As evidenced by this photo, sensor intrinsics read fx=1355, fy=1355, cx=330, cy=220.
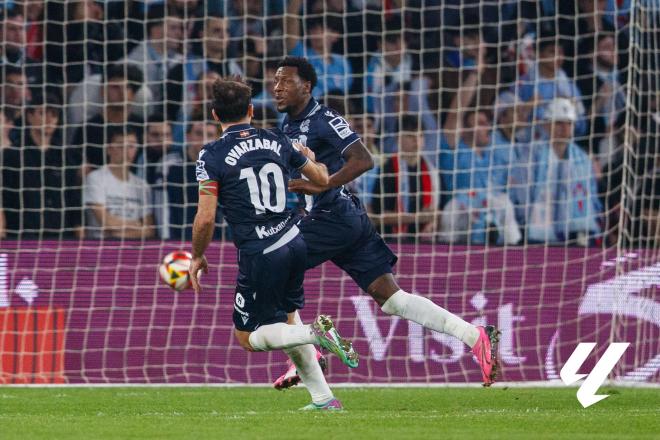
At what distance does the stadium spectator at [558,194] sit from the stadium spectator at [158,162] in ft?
11.6

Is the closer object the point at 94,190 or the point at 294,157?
the point at 294,157

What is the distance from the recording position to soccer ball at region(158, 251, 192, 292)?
10195mm

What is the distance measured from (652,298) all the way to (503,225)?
178cm

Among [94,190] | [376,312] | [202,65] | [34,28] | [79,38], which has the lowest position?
[376,312]

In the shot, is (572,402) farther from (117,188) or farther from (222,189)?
(117,188)

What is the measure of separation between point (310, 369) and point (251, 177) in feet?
4.30

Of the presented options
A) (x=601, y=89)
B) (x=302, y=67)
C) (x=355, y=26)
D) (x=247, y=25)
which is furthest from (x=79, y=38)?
(x=302, y=67)

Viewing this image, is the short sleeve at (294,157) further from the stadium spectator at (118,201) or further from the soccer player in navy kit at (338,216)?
the stadium spectator at (118,201)

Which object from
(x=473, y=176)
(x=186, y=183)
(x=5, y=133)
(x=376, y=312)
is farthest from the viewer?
(x=473, y=176)

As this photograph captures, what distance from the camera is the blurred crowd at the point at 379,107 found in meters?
13.5

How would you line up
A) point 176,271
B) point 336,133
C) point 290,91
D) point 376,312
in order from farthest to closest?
point 376,312 < point 176,271 < point 290,91 < point 336,133

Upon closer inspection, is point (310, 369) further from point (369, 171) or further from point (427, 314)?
point (369, 171)

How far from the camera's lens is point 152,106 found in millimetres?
14203

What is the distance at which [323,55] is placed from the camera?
14.4 meters
